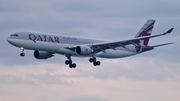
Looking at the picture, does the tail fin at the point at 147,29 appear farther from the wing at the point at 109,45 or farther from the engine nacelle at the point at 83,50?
the engine nacelle at the point at 83,50

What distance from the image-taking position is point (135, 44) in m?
111

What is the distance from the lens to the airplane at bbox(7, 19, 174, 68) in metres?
104

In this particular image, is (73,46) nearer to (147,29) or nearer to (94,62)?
(94,62)

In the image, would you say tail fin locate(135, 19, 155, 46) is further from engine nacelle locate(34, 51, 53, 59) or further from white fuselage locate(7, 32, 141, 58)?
engine nacelle locate(34, 51, 53, 59)

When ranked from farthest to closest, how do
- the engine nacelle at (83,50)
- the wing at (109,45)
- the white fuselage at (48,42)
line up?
the wing at (109,45), the engine nacelle at (83,50), the white fuselage at (48,42)

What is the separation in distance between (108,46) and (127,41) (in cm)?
406

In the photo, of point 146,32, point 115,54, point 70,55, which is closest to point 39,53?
point 70,55

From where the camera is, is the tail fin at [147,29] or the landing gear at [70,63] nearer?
the landing gear at [70,63]

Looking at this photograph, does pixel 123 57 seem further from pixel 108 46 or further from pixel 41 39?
pixel 41 39

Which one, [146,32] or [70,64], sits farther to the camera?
[146,32]

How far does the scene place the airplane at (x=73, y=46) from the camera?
104m

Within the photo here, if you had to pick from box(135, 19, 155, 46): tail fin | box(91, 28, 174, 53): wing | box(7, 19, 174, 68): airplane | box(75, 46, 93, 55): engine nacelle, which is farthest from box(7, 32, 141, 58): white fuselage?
box(135, 19, 155, 46): tail fin

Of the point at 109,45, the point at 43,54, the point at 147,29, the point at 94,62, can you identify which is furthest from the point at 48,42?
the point at 147,29

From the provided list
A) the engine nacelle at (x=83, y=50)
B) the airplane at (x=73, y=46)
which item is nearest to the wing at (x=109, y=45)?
the airplane at (x=73, y=46)
